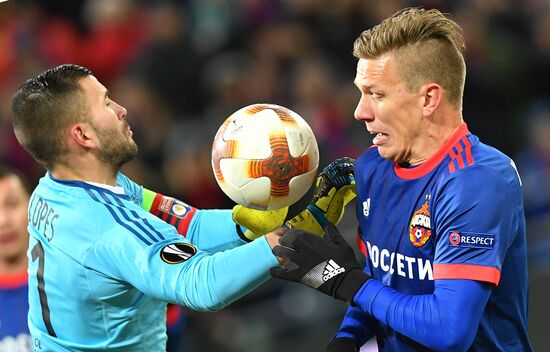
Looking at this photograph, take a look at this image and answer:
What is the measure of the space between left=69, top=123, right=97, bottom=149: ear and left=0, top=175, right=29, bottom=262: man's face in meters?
1.73

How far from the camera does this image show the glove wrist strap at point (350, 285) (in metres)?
2.28

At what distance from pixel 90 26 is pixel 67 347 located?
11.1ft

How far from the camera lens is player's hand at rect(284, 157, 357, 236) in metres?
2.88

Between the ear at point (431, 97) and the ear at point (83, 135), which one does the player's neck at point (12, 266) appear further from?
the ear at point (431, 97)

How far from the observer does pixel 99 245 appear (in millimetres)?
2611

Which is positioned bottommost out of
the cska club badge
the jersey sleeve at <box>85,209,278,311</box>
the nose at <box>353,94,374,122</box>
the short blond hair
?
the jersey sleeve at <box>85,209,278,311</box>

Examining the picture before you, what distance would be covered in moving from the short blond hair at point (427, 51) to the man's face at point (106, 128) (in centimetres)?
111

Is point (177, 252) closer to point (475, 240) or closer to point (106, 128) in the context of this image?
point (106, 128)

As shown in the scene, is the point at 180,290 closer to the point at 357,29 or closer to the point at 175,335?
→ the point at 175,335

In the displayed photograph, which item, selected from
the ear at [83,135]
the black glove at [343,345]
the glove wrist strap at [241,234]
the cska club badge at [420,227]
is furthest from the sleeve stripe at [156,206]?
the cska club badge at [420,227]

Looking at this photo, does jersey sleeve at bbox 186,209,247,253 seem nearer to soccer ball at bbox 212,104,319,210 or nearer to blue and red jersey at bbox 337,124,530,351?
soccer ball at bbox 212,104,319,210

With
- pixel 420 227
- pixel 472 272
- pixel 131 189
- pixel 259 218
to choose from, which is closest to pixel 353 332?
pixel 420 227

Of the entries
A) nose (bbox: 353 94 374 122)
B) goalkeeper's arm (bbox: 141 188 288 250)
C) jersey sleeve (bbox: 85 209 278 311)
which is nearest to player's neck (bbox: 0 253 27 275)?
goalkeeper's arm (bbox: 141 188 288 250)

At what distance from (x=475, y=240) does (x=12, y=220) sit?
10.3 feet
